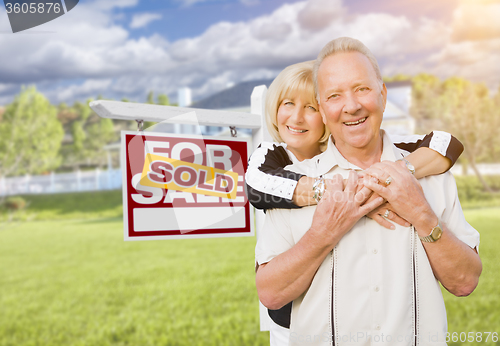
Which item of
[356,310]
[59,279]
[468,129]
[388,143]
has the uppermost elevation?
[468,129]

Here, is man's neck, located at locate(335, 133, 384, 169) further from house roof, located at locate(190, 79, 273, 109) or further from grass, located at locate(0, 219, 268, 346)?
house roof, located at locate(190, 79, 273, 109)

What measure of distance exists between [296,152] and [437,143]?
1.99 ft

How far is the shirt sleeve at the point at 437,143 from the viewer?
1.31 metres

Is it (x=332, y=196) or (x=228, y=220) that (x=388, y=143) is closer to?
(x=332, y=196)

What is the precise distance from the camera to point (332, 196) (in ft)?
3.71

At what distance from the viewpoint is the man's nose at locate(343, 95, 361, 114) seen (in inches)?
45.8

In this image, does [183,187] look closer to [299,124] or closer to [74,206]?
[299,124]

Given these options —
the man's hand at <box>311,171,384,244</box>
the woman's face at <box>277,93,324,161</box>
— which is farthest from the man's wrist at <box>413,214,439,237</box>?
the woman's face at <box>277,93,324,161</box>

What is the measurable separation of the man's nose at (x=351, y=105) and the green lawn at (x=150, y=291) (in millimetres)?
5431

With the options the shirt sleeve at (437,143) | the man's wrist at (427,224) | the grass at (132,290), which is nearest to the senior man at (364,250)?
the man's wrist at (427,224)

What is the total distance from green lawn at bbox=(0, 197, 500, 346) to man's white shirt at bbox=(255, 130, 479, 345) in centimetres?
503

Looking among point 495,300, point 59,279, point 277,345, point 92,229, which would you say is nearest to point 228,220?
point 277,345

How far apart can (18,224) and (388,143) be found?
18.5m

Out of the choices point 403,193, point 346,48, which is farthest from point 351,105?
point 403,193
